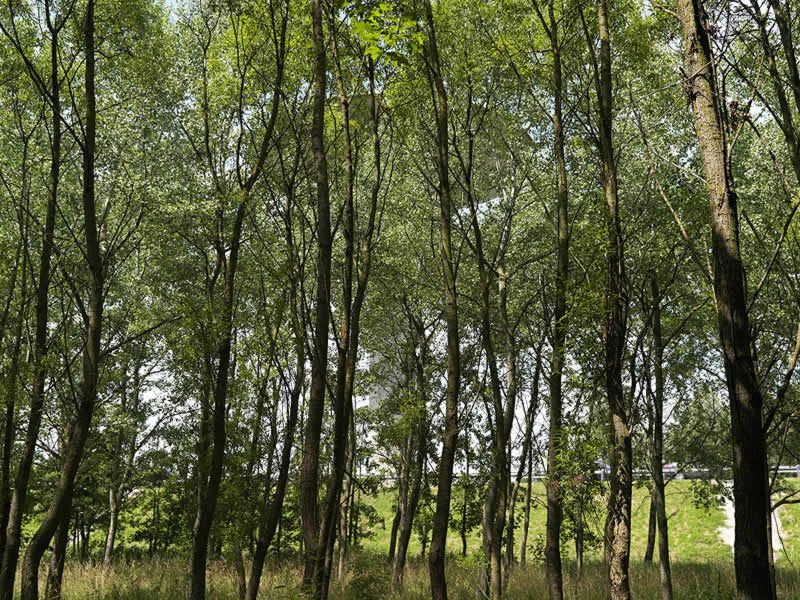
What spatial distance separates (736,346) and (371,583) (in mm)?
9312

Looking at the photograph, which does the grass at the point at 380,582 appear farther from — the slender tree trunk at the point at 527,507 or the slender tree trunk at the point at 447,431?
the slender tree trunk at the point at 447,431

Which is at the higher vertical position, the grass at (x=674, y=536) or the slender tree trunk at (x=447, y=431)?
the slender tree trunk at (x=447, y=431)

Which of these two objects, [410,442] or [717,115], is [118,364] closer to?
[410,442]

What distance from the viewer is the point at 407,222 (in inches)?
629

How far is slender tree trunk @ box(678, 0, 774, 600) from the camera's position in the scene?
328 centimetres

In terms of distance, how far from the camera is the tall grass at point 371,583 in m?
12.2

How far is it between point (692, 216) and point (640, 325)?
4.29m

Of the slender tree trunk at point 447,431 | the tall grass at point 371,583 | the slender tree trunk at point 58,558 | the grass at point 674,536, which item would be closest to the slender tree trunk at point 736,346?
the slender tree trunk at point 447,431

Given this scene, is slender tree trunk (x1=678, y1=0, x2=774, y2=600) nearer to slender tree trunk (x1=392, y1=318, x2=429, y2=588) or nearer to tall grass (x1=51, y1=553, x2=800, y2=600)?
tall grass (x1=51, y1=553, x2=800, y2=600)

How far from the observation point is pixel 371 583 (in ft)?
37.1

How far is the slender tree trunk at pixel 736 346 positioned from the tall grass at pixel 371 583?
26.4 feet

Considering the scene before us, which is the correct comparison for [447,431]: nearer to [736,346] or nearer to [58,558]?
[736,346]

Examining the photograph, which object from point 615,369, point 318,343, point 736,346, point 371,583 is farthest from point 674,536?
point 736,346

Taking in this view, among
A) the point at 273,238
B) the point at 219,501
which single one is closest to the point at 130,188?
the point at 273,238
